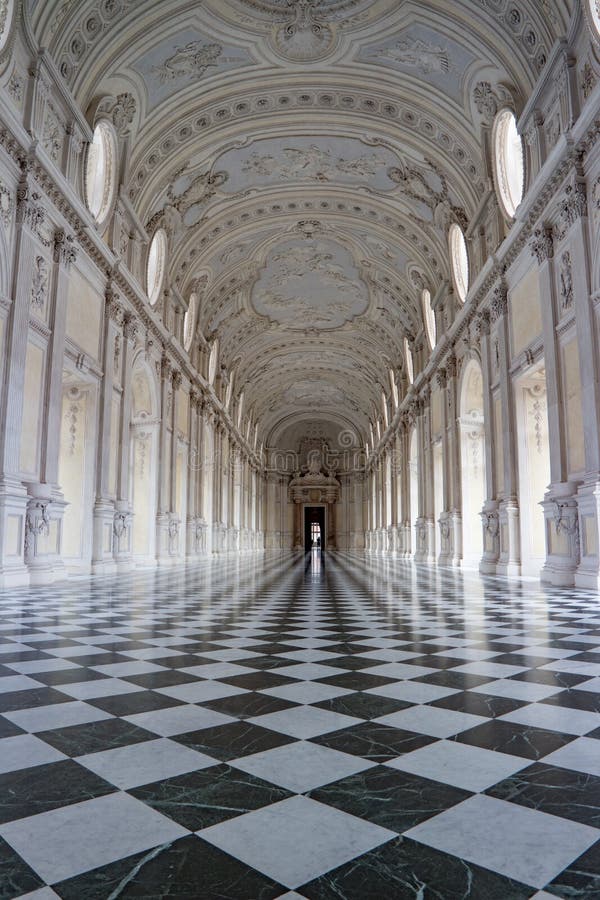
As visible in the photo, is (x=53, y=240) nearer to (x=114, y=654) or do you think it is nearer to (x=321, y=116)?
(x=321, y=116)

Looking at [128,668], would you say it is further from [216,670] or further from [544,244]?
[544,244]

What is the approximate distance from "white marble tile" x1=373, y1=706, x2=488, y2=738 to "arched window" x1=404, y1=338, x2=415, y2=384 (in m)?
25.5

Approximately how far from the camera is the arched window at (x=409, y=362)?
28.2 metres

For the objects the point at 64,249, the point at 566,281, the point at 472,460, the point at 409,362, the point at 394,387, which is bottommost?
the point at 472,460

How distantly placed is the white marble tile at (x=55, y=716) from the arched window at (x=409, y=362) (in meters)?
25.8

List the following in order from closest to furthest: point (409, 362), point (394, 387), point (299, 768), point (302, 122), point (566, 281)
→ point (299, 768) < point (566, 281) < point (302, 122) < point (409, 362) < point (394, 387)

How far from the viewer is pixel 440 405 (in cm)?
2186

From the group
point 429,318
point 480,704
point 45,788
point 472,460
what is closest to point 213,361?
point 429,318

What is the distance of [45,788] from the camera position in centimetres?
189

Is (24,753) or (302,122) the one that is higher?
(302,122)

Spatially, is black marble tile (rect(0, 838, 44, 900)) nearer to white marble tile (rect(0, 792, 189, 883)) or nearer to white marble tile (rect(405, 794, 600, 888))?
white marble tile (rect(0, 792, 189, 883))

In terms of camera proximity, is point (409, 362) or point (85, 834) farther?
point (409, 362)

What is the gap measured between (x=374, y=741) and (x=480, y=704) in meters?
0.77

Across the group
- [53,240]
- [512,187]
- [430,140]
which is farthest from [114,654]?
[430,140]
